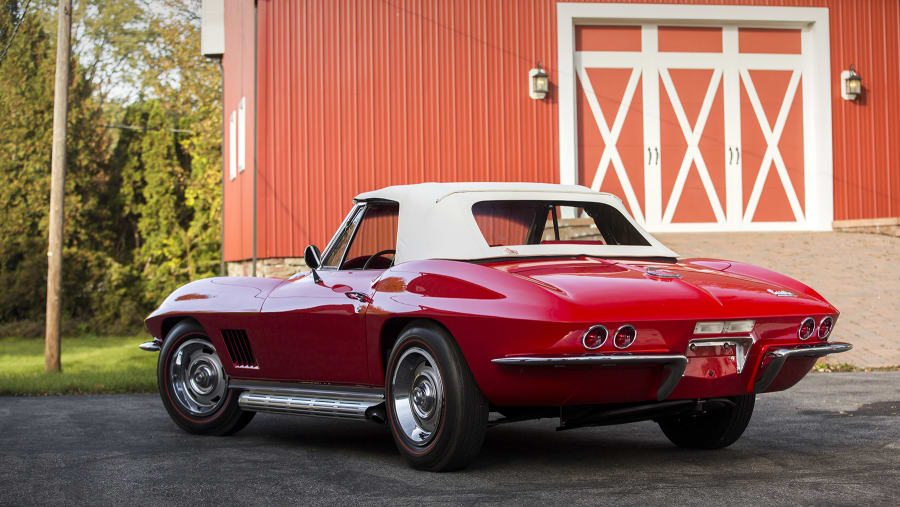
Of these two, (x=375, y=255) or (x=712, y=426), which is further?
(x=375, y=255)

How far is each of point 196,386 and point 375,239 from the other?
5.50ft

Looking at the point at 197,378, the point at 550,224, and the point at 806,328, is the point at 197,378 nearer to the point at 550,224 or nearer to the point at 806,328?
the point at 550,224

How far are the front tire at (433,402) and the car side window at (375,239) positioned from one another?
83cm

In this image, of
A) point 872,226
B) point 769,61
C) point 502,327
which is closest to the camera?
point 502,327

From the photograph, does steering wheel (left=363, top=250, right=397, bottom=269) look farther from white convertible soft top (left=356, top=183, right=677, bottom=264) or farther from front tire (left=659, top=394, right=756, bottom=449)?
front tire (left=659, top=394, right=756, bottom=449)

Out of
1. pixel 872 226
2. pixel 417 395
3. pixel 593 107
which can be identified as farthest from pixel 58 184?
pixel 872 226

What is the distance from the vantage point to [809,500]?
4.21 meters

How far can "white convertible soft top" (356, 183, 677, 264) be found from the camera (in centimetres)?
530

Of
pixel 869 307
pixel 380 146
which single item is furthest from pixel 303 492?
pixel 380 146

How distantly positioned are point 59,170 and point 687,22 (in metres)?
9.74

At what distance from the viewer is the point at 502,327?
457cm

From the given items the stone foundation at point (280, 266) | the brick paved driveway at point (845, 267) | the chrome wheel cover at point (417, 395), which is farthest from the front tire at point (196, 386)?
the stone foundation at point (280, 266)

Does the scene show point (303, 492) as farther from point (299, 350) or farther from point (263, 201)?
point (263, 201)

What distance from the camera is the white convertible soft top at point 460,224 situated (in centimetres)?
530
